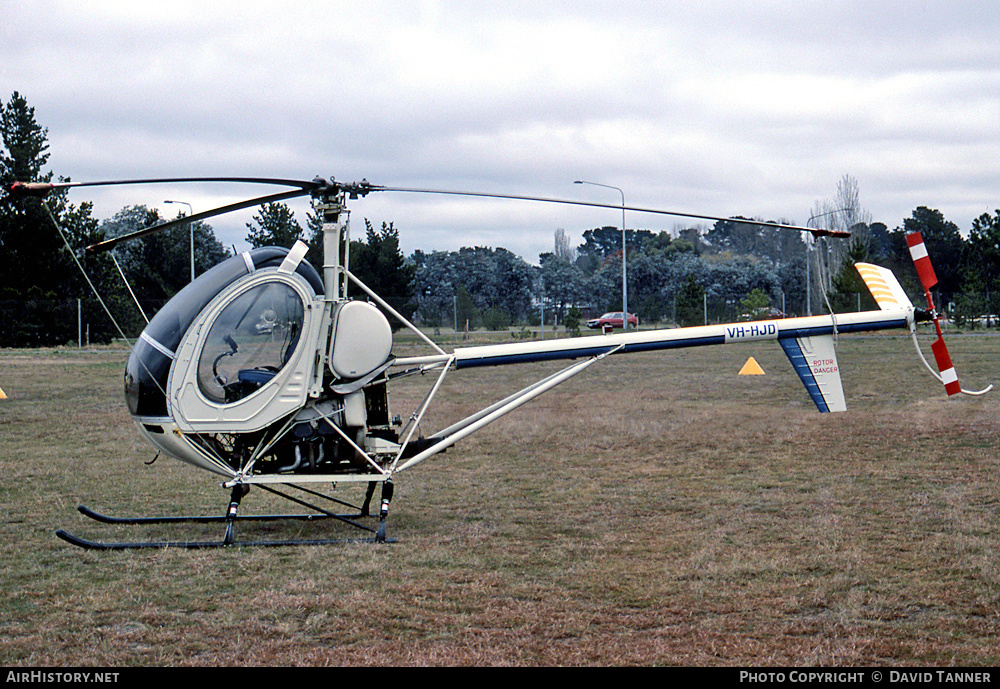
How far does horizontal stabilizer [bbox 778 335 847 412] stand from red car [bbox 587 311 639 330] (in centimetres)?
3881

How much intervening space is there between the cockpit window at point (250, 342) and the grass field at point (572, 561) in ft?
4.38

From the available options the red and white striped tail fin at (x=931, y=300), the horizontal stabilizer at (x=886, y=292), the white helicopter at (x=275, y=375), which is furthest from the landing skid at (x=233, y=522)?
the red and white striped tail fin at (x=931, y=300)

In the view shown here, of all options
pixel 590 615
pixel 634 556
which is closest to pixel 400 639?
pixel 590 615

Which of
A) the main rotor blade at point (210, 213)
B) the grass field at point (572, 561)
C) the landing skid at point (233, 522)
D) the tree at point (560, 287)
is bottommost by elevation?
the grass field at point (572, 561)

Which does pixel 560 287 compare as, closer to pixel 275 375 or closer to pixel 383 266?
pixel 383 266

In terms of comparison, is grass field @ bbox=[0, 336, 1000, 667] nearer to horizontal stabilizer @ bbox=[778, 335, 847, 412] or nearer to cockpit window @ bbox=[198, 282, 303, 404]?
horizontal stabilizer @ bbox=[778, 335, 847, 412]

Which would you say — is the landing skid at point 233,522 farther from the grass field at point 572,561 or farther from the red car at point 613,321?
the red car at point 613,321

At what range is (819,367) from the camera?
8734 mm

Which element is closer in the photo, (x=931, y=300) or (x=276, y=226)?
(x=931, y=300)

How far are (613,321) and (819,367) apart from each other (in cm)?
4119

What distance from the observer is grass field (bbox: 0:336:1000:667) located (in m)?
5.01

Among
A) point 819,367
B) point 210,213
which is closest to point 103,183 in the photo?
point 210,213

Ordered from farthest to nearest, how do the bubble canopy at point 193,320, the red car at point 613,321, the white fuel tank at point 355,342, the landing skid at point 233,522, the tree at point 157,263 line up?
the red car at point 613,321 < the tree at point 157,263 < the white fuel tank at point 355,342 < the bubble canopy at point 193,320 < the landing skid at point 233,522

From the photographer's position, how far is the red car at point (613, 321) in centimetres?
4772
